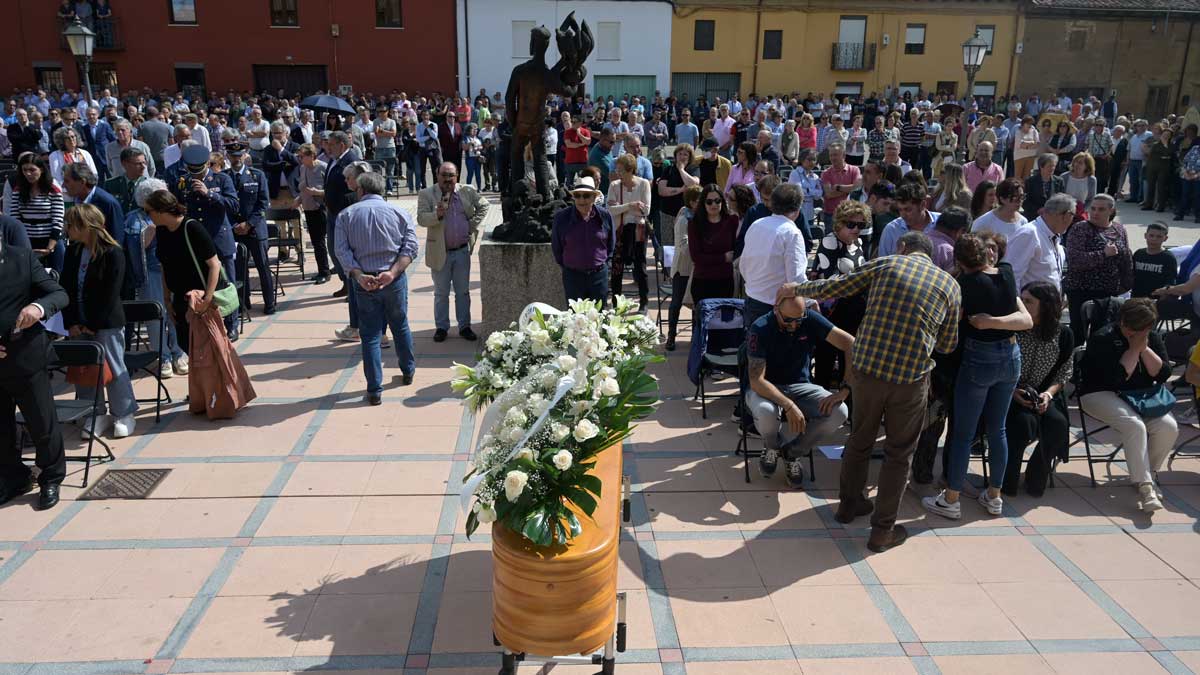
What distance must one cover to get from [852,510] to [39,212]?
724 centimetres

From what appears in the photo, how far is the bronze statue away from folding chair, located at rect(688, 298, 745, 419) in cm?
276

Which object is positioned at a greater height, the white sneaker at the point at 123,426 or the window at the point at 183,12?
the window at the point at 183,12

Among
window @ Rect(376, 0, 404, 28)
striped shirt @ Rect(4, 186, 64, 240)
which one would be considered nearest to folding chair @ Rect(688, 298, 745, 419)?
striped shirt @ Rect(4, 186, 64, 240)

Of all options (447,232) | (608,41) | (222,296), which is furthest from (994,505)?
(608,41)

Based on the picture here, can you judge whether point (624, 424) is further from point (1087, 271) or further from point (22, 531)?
point (1087, 271)

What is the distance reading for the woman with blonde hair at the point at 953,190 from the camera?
815 cm

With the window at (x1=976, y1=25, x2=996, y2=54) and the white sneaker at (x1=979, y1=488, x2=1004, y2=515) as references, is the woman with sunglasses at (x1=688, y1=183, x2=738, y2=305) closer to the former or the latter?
the white sneaker at (x1=979, y1=488, x2=1004, y2=515)

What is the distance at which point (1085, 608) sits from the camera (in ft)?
14.8

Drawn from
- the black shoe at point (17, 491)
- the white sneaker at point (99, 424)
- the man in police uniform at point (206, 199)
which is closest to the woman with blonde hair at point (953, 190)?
the man in police uniform at point (206, 199)

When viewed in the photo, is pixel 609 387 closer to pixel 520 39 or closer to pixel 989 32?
pixel 520 39

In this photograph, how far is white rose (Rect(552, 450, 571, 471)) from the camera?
340cm

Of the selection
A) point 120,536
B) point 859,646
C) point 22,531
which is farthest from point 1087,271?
point 22,531

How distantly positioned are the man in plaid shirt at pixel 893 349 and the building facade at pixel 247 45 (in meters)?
30.5

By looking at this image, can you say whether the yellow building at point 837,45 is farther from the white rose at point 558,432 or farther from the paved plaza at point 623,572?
the white rose at point 558,432
